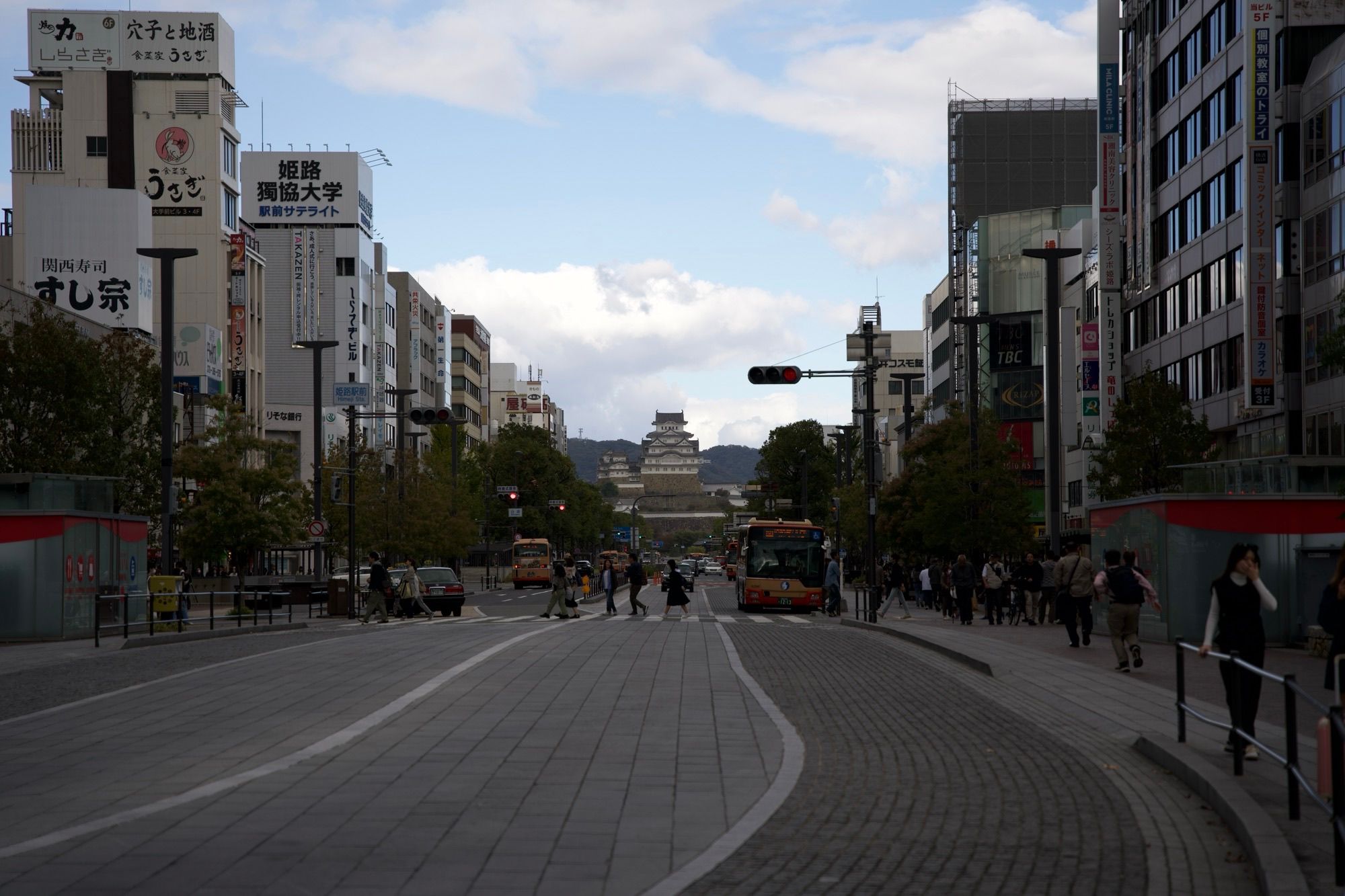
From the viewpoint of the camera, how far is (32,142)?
84.6 m

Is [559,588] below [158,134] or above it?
below

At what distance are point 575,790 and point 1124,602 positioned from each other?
1183cm

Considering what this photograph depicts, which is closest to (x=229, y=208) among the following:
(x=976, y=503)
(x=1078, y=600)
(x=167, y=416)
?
(x=976, y=503)

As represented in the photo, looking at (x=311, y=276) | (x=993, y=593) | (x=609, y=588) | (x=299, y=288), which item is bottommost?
Answer: (x=609, y=588)

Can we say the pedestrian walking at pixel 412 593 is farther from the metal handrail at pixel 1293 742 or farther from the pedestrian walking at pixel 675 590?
the metal handrail at pixel 1293 742

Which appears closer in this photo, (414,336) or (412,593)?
(412,593)

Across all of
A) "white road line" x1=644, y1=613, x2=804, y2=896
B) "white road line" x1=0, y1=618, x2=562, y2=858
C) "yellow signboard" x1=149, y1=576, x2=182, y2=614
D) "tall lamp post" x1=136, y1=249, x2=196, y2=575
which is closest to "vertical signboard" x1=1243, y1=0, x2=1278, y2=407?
"tall lamp post" x1=136, y1=249, x2=196, y2=575

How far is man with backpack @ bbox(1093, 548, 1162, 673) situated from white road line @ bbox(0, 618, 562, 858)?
837cm

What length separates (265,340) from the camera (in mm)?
108500

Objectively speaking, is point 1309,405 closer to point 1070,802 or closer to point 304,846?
point 1070,802

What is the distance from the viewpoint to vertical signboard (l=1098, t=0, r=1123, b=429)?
56375 millimetres

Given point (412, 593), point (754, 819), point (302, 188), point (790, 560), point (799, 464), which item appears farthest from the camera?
point (799, 464)

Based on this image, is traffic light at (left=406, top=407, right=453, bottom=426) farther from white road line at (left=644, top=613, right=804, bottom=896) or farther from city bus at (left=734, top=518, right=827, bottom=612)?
white road line at (left=644, top=613, right=804, bottom=896)

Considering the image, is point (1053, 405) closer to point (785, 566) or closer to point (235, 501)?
point (785, 566)
